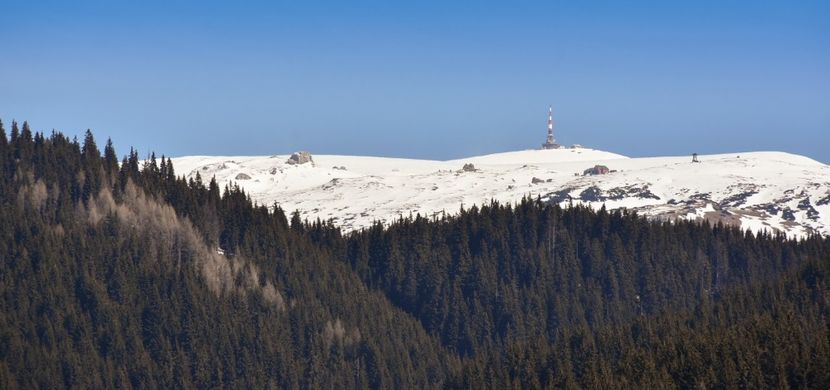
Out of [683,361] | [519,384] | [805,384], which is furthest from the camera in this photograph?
[519,384]

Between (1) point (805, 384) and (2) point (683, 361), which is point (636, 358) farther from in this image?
(1) point (805, 384)

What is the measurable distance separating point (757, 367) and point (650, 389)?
35.7 ft

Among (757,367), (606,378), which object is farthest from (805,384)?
(606,378)

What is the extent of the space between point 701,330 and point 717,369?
80.7 feet

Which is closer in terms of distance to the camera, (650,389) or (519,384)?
(650,389)

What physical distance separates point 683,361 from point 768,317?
19.4m

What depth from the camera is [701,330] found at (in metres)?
197

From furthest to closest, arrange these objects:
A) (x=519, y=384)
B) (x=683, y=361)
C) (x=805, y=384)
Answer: (x=519, y=384), (x=683, y=361), (x=805, y=384)

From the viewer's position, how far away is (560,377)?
614 feet

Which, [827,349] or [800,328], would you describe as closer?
[827,349]

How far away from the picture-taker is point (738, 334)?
186125 mm

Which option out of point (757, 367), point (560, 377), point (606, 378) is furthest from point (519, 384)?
point (757, 367)

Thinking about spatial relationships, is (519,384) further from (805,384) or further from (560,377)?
(805,384)

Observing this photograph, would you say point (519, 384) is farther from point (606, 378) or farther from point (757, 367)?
point (757, 367)
